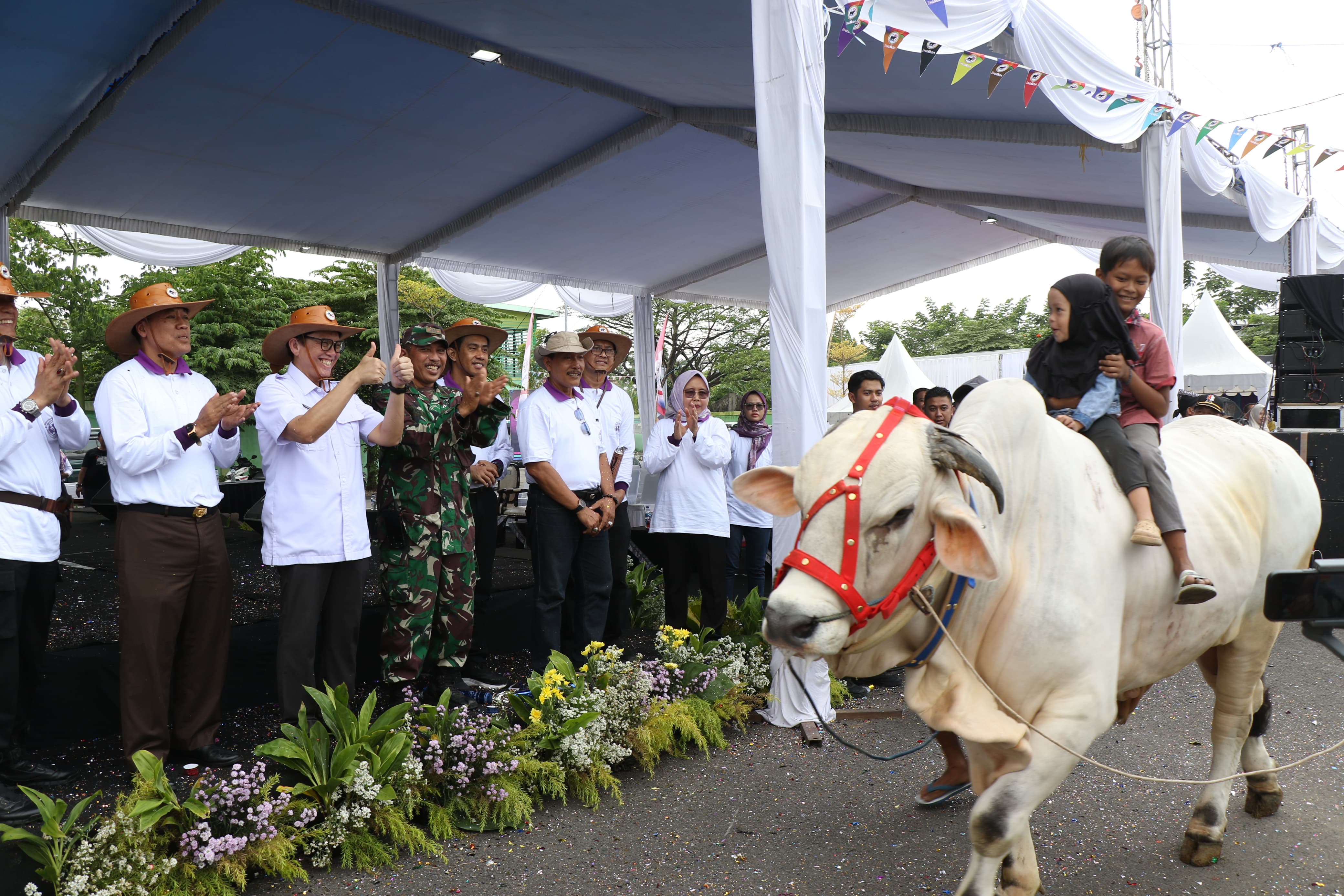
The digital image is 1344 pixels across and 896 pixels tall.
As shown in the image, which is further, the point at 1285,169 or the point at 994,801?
the point at 1285,169

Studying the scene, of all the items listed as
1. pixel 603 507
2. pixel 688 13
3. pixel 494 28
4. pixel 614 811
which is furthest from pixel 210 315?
pixel 614 811

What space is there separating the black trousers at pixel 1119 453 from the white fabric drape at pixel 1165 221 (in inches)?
183

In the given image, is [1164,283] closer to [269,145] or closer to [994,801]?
[994,801]

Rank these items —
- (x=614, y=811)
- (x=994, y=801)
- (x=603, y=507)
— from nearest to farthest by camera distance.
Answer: (x=994, y=801) → (x=614, y=811) → (x=603, y=507)

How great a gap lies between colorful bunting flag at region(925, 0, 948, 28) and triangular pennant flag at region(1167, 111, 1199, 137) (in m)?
2.84

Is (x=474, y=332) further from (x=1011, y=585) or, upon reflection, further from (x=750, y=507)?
(x=1011, y=585)

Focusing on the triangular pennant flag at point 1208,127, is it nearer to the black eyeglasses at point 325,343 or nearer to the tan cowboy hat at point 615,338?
the tan cowboy hat at point 615,338

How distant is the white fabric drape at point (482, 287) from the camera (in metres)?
13.3

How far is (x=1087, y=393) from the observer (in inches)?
112

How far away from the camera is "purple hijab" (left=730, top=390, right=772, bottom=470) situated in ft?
19.9

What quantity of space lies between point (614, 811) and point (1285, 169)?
9.92m

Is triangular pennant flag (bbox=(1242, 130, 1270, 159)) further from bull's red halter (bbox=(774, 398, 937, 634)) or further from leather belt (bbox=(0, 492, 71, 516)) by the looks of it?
leather belt (bbox=(0, 492, 71, 516))

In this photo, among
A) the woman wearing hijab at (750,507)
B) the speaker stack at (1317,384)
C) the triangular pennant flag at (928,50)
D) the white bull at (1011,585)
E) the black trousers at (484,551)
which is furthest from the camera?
the speaker stack at (1317,384)

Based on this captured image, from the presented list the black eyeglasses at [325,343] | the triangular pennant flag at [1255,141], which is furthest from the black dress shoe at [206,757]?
the triangular pennant flag at [1255,141]
